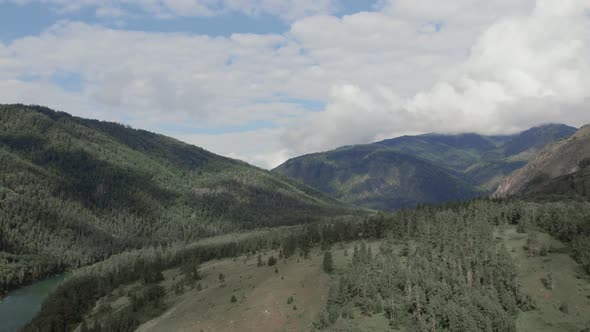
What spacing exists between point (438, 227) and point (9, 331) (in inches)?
7169

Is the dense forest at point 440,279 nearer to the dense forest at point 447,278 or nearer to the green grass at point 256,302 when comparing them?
the dense forest at point 447,278

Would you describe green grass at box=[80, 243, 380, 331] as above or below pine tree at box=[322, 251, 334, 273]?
below

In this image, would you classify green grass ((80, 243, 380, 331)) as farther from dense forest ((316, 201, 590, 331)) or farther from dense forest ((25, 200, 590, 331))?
dense forest ((316, 201, 590, 331))

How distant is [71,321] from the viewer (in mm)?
177375

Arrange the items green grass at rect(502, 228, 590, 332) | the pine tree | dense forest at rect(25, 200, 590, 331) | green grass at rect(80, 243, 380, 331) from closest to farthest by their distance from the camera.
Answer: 1. green grass at rect(502, 228, 590, 332)
2. dense forest at rect(25, 200, 590, 331)
3. green grass at rect(80, 243, 380, 331)
4. the pine tree

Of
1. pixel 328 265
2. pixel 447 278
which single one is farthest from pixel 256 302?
pixel 447 278

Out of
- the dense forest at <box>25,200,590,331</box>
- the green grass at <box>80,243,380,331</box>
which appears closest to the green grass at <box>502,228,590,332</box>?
the dense forest at <box>25,200,590,331</box>

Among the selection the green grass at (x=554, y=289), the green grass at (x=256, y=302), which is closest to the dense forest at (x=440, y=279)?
the green grass at (x=554, y=289)

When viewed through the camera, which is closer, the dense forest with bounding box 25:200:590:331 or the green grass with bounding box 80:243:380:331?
the dense forest with bounding box 25:200:590:331

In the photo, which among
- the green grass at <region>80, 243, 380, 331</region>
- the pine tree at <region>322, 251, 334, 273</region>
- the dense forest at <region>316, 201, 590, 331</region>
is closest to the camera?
the dense forest at <region>316, 201, 590, 331</region>

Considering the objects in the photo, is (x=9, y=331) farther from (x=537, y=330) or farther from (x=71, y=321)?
(x=537, y=330)

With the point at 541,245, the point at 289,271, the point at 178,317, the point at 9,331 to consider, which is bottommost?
the point at 9,331

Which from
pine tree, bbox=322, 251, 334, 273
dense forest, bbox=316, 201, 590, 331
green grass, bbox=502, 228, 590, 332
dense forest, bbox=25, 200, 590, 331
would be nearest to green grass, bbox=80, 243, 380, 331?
pine tree, bbox=322, 251, 334, 273

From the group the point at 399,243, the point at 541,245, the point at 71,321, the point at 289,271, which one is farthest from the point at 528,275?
the point at 71,321
